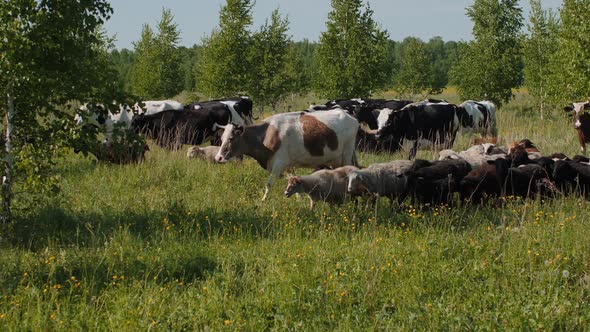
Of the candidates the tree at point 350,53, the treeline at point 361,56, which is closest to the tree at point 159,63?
the treeline at point 361,56

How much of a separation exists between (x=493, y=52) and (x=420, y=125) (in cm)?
1933

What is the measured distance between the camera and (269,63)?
3966cm

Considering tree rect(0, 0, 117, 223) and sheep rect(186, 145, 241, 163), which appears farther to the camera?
sheep rect(186, 145, 241, 163)

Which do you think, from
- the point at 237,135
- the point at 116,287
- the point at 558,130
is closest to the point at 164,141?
the point at 237,135

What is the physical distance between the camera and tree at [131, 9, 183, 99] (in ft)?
155

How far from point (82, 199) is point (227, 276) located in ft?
17.5

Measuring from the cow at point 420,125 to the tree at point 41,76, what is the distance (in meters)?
12.3

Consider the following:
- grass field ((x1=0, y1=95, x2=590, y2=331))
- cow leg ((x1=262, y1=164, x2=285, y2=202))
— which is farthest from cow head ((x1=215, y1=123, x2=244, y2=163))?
grass field ((x1=0, y1=95, x2=590, y2=331))

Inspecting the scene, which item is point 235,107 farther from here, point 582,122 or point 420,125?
point 582,122

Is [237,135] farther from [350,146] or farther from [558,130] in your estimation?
[558,130]

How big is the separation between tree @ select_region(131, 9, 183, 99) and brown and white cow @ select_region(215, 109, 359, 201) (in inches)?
1386

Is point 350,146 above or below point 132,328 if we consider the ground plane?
above

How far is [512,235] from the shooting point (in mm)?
8156

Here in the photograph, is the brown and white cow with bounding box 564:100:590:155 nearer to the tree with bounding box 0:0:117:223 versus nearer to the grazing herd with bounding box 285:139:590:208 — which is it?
the grazing herd with bounding box 285:139:590:208
